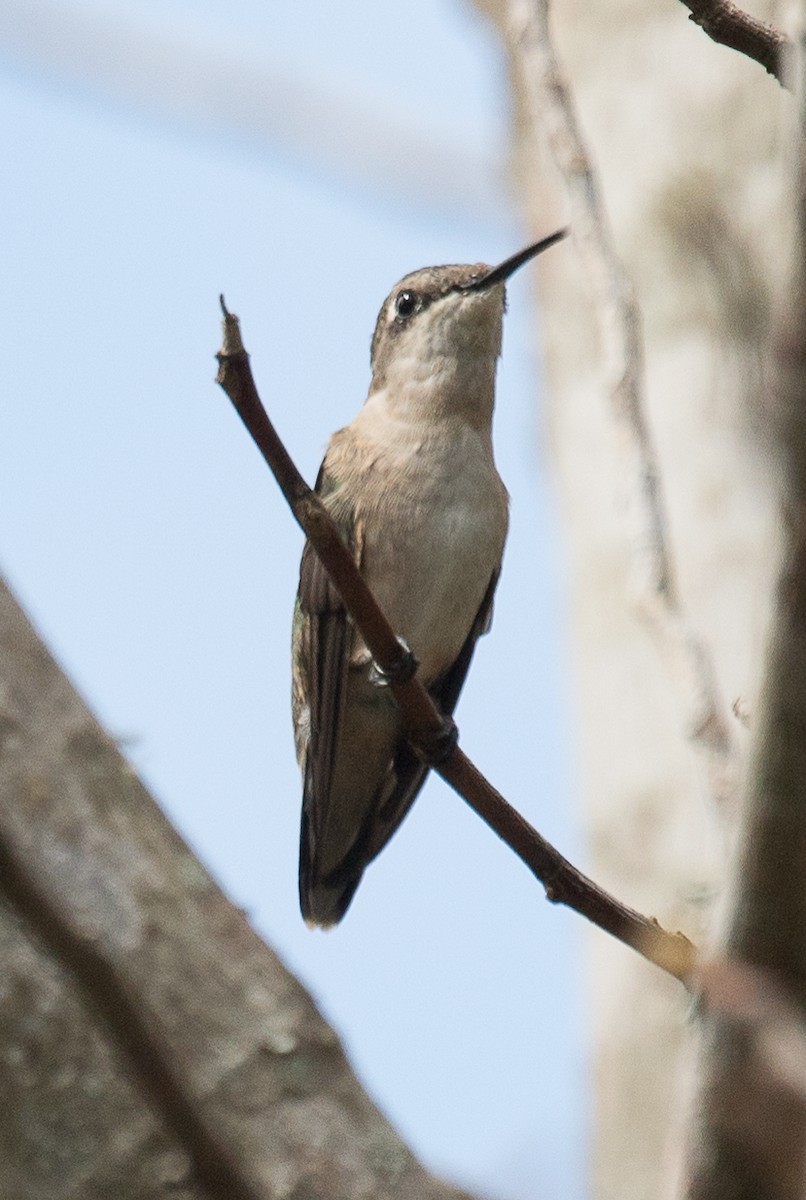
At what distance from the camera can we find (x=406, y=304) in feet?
17.1

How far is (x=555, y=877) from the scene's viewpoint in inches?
107

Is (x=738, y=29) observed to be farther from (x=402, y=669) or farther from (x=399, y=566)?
(x=399, y=566)

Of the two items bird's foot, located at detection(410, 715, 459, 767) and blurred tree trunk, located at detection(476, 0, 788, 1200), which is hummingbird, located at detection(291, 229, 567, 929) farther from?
bird's foot, located at detection(410, 715, 459, 767)

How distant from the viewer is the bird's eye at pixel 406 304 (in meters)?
5.17

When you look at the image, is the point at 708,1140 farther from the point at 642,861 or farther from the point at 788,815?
the point at 642,861

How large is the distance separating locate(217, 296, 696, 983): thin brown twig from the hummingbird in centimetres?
126

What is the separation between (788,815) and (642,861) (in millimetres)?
4387

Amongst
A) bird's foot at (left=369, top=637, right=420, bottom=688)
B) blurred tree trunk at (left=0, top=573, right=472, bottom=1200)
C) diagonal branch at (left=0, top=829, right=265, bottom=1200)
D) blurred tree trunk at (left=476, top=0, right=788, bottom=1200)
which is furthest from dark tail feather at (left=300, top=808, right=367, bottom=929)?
diagonal branch at (left=0, top=829, right=265, bottom=1200)

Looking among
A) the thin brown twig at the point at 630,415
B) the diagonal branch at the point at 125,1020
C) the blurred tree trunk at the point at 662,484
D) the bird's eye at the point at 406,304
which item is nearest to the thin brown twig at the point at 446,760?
the thin brown twig at the point at 630,415

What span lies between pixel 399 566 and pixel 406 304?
1151 mm

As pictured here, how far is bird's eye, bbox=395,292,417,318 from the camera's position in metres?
5.17

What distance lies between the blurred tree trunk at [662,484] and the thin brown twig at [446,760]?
215 centimetres

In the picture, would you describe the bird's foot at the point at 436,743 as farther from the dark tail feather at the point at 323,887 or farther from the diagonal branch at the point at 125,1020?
the dark tail feather at the point at 323,887

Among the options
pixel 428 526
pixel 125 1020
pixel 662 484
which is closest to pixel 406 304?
pixel 428 526
